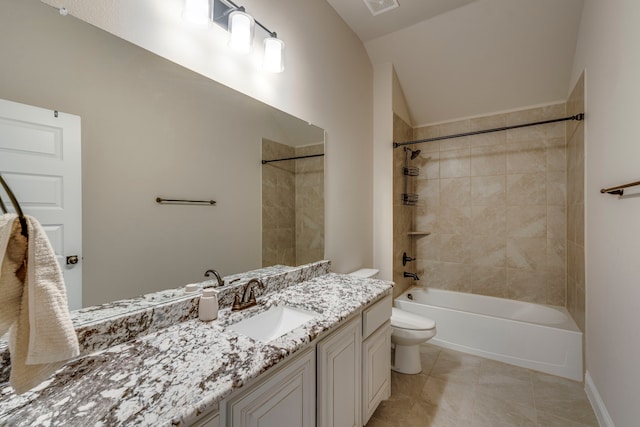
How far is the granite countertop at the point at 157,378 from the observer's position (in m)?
0.58

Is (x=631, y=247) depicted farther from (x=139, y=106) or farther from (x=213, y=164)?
(x=139, y=106)

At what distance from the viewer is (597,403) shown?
164 cm

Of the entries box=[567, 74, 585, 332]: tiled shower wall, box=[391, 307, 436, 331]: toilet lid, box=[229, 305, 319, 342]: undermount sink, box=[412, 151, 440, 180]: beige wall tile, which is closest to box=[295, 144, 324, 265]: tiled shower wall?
box=[229, 305, 319, 342]: undermount sink

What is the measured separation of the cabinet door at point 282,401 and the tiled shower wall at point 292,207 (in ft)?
2.09

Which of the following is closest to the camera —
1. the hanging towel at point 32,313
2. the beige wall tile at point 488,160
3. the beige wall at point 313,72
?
the hanging towel at point 32,313

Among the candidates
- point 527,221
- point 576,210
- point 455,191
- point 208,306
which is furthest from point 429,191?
point 208,306

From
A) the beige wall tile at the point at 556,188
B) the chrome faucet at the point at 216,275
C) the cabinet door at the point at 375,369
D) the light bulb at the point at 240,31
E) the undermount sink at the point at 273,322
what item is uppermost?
the light bulb at the point at 240,31

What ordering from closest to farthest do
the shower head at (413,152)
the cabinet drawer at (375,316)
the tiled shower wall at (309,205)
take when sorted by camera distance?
the cabinet drawer at (375,316) < the tiled shower wall at (309,205) < the shower head at (413,152)

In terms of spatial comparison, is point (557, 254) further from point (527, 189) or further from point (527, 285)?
point (527, 189)

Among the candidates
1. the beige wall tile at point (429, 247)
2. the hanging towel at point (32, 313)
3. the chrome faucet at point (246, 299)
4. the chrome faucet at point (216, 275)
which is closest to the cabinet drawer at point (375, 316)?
the chrome faucet at point (246, 299)

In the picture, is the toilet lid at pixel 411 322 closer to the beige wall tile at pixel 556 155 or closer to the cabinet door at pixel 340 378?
the cabinet door at pixel 340 378

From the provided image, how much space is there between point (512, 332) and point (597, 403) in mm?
629

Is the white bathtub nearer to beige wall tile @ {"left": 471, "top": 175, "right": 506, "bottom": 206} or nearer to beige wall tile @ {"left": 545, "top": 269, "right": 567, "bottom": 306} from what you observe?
beige wall tile @ {"left": 545, "top": 269, "right": 567, "bottom": 306}

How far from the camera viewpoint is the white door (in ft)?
2.36
